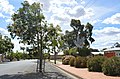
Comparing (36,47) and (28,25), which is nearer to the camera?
(28,25)

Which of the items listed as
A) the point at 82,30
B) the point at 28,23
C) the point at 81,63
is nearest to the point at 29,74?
the point at 28,23

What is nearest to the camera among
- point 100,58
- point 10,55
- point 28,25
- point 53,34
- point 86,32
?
point 100,58

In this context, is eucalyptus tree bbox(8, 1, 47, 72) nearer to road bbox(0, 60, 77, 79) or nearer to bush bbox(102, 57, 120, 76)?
road bbox(0, 60, 77, 79)

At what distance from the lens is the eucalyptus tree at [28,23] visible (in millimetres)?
30641

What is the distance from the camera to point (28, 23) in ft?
100

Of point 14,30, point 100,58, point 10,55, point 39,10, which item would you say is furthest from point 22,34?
point 10,55

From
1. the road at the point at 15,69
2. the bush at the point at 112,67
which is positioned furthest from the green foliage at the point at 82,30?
the bush at the point at 112,67

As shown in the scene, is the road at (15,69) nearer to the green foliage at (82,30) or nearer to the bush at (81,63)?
the bush at (81,63)

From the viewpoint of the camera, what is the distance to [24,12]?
30.9 m

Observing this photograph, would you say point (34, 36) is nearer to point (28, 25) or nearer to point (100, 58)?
point (28, 25)

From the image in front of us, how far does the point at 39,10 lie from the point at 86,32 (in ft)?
208

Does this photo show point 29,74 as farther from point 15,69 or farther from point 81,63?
point 81,63

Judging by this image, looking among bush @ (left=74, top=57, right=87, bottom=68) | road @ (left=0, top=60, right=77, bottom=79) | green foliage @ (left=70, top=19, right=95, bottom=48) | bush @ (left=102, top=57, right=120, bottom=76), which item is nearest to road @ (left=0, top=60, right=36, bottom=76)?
road @ (left=0, top=60, right=77, bottom=79)

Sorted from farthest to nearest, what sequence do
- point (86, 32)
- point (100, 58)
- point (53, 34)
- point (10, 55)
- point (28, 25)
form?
1. point (10, 55)
2. point (86, 32)
3. point (53, 34)
4. point (28, 25)
5. point (100, 58)
